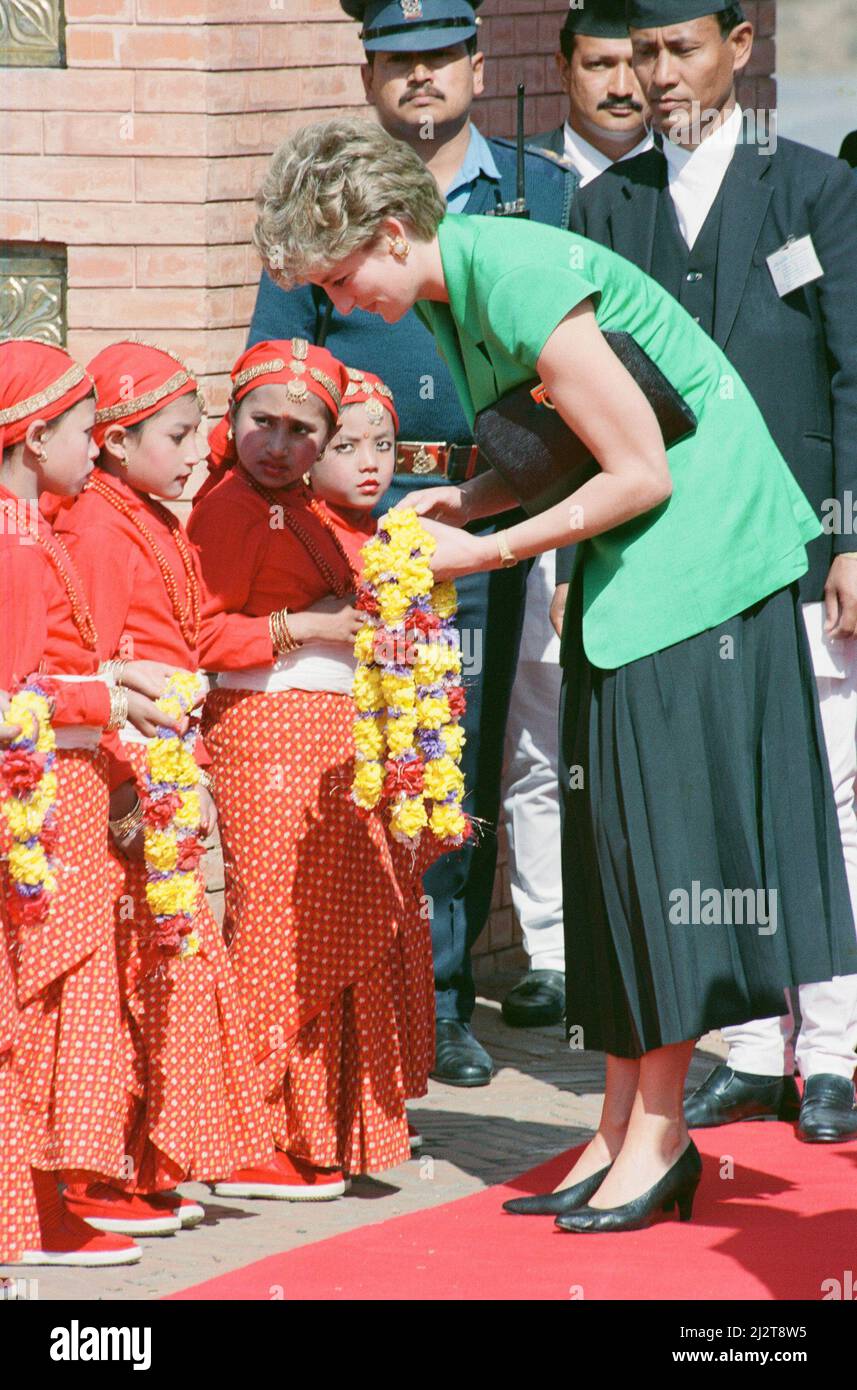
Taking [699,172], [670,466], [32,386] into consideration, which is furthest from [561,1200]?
[699,172]

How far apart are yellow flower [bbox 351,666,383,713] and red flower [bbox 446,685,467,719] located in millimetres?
141

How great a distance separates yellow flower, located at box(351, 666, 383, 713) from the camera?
4578 mm

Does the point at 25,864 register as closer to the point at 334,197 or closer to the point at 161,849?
the point at 161,849

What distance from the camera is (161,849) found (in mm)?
4531

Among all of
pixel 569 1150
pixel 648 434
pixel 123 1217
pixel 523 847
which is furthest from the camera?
pixel 523 847

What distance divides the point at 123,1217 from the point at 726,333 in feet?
7.74

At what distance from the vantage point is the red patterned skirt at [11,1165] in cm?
421

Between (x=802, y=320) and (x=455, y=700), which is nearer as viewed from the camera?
(x=455, y=700)

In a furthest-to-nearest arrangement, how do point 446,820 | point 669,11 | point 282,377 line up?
point 669,11 → point 282,377 → point 446,820

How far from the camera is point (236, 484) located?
16.3 ft

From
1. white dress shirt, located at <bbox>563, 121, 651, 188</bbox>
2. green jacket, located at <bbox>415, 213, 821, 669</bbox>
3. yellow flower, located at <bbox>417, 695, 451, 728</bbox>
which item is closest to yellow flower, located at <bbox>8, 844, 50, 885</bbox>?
yellow flower, located at <bbox>417, 695, 451, 728</bbox>

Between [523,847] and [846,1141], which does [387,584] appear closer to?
[846,1141]

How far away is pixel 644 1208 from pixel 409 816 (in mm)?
884

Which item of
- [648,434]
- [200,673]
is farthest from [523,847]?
[648,434]
